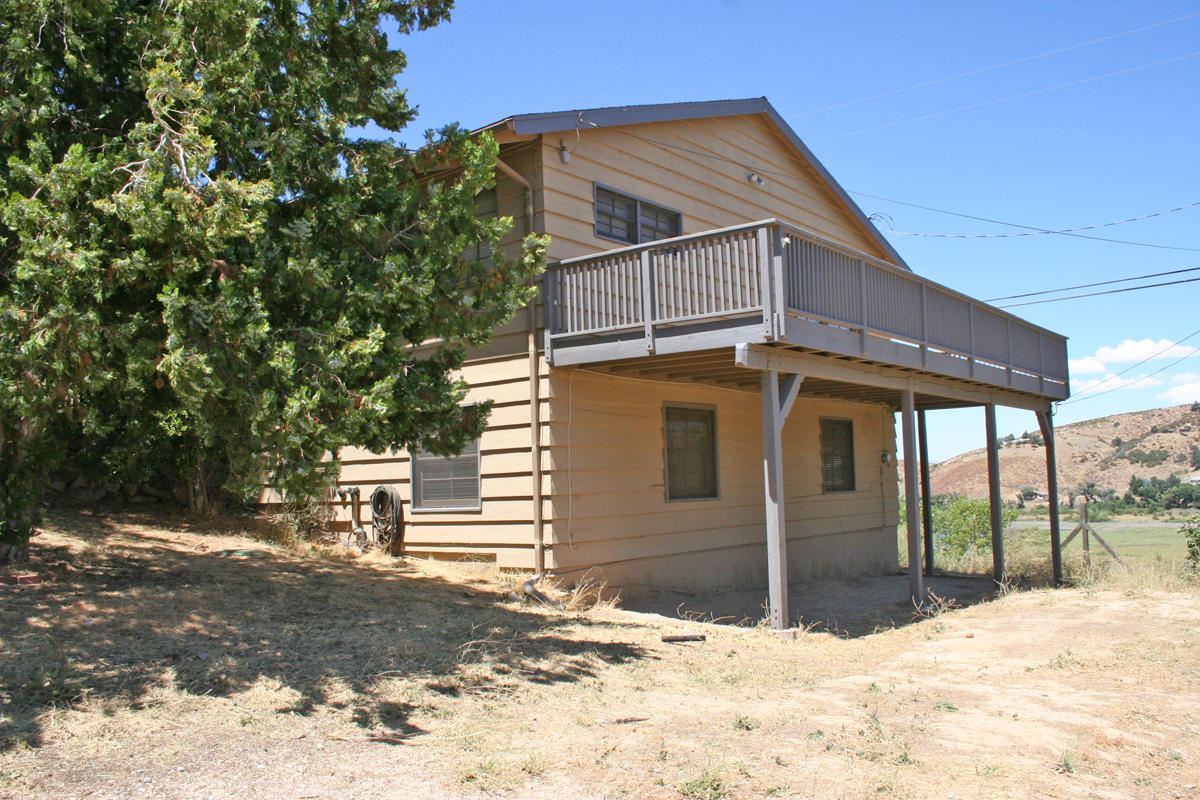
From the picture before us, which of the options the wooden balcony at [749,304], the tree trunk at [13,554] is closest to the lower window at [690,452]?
the wooden balcony at [749,304]

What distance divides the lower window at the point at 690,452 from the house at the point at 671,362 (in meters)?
0.03

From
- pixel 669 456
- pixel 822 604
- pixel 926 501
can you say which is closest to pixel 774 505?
pixel 669 456

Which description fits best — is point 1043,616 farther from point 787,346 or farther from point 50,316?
point 50,316

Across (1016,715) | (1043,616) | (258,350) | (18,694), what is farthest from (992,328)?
(18,694)

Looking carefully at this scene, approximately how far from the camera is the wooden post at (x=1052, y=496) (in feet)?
49.5

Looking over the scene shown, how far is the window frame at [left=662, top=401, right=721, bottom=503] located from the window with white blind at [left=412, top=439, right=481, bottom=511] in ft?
8.12

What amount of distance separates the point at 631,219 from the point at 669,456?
3199 millimetres

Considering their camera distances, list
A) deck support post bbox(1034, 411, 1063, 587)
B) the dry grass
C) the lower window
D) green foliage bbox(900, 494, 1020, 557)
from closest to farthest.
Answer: the dry grass → the lower window → deck support post bbox(1034, 411, 1063, 587) → green foliage bbox(900, 494, 1020, 557)

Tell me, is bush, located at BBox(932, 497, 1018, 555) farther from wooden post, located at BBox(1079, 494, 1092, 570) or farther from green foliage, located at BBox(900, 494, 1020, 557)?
wooden post, located at BBox(1079, 494, 1092, 570)

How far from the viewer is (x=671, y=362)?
420 inches

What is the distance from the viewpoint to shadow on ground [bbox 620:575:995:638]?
1079 centimetres

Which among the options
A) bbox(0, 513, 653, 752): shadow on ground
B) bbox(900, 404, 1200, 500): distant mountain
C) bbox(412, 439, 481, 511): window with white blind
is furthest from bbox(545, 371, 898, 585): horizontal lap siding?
bbox(900, 404, 1200, 500): distant mountain

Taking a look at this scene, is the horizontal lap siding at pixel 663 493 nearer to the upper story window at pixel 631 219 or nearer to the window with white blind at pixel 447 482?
the window with white blind at pixel 447 482

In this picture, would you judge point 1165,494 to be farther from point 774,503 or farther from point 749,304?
point 749,304
